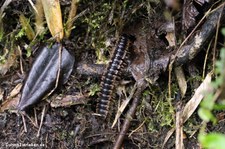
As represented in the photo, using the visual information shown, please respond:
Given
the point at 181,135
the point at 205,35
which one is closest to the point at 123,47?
the point at 205,35

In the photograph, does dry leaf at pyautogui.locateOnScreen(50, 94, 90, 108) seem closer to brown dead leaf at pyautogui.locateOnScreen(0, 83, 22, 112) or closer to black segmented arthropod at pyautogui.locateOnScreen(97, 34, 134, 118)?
black segmented arthropod at pyautogui.locateOnScreen(97, 34, 134, 118)

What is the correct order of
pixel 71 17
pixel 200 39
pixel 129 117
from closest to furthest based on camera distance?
pixel 200 39
pixel 129 117
pixel 71 17

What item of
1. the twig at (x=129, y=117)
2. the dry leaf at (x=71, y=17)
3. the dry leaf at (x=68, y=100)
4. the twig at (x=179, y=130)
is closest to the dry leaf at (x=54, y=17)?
the dry leaf at (x=71, y=17)

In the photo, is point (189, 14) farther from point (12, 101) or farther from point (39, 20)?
point (12, 101)

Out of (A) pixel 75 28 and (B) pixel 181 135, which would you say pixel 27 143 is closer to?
(A) pixel 75 28

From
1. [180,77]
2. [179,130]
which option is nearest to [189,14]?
[180,77]

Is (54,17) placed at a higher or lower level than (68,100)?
higher
